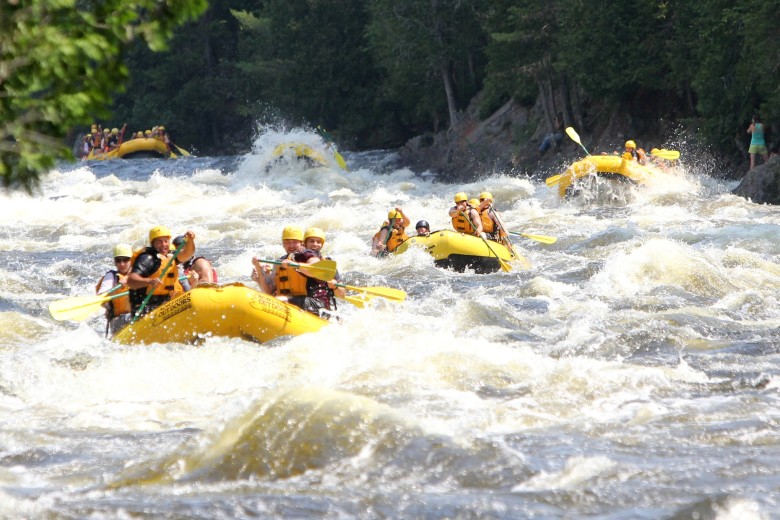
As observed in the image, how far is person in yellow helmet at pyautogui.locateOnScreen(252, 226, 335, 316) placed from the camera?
9.73 meters

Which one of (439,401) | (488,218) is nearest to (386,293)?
(439,401)

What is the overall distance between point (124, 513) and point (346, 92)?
34.6 m

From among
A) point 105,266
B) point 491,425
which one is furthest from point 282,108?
point 491,425

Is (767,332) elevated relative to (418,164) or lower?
elevated

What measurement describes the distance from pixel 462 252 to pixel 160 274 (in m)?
5.18

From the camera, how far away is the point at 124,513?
5.39 m

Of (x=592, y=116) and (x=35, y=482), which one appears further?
(x=592, y=116)

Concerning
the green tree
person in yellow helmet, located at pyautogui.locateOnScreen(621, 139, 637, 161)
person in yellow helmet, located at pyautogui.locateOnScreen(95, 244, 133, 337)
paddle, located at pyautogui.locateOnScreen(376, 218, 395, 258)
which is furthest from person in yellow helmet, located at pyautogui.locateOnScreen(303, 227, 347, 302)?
person in yellow helmet, located at pyautogui.locateOnScreen(621, 139, 637, 161)

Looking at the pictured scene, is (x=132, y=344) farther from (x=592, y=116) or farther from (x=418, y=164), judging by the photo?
(x=418, y=164)

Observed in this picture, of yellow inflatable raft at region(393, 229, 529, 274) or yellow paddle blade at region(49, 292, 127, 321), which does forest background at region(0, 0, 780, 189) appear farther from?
yellow paddle blade at region(49, 292, 127, 321)

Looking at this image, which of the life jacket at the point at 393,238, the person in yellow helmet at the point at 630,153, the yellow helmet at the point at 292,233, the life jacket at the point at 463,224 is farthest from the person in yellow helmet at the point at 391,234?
the person in yellow helmet at the point at 630,153

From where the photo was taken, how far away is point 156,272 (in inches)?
370

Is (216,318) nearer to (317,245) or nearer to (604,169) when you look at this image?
(317,245)

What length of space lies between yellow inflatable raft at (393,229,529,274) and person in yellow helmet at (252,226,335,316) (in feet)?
13.6
